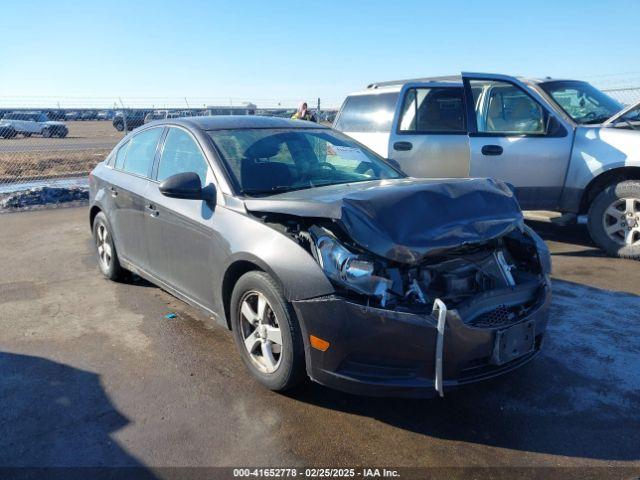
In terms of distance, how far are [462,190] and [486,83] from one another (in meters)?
4.05

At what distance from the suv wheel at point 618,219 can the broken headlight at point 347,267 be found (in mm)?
4486

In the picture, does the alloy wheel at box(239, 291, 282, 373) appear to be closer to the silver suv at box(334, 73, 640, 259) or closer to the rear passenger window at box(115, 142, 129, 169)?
the rear passenger window at box(115, 142, 129, 169)

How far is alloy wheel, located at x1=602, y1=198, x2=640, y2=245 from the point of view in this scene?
6.05 m

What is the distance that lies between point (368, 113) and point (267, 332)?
4.70 metres

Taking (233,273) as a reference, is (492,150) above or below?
above

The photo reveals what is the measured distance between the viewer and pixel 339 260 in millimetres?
2928

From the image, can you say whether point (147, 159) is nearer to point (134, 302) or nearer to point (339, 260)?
point (134, 302)

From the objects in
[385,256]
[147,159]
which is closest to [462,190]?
[385,256]

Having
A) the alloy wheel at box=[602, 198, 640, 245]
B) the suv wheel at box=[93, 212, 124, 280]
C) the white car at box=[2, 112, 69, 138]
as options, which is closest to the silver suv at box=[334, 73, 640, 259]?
the alloy wheel at box=[602, 198, 640, 245]

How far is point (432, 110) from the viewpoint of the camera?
269 inches

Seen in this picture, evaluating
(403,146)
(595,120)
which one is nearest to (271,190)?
(403,146)

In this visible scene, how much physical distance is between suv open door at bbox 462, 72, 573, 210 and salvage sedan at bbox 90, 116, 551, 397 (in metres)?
2.74

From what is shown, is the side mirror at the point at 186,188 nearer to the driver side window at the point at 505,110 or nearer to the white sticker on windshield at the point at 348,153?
the white sticker on windshield at the point at 348,153

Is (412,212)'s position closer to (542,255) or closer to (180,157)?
(542,255)
